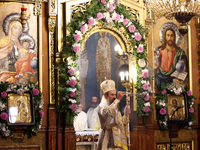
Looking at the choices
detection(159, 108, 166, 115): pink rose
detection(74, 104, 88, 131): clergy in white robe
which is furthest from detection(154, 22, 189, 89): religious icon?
detection(74, 104, 88, 131): clergy in white robe

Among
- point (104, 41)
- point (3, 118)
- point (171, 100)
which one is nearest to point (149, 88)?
point (171, 100)

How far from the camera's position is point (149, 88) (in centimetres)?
1314

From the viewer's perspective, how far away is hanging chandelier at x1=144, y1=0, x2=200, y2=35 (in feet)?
27.7

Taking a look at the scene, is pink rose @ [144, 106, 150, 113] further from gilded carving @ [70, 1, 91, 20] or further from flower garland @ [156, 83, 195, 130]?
gilded carving @ [70, 1, 91, 20]

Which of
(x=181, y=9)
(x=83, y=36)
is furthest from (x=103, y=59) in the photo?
(x=181, y=9)

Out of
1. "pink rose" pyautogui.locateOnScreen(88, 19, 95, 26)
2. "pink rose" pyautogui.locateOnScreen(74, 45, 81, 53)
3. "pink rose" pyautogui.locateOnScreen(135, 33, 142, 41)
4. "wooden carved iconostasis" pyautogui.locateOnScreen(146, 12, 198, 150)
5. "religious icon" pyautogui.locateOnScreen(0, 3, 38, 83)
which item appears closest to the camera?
"religious icon" pyautogui.locateOnScreen(0, 3, 38, 83)

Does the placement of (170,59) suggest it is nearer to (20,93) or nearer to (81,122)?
(81,122)

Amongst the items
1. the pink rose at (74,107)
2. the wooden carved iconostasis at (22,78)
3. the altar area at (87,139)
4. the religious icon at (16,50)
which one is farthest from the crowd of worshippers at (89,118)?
the religious icon at (16,50)

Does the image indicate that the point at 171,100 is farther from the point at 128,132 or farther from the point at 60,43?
the point at 60,43

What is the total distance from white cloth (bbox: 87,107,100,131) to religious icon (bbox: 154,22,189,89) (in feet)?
7.25

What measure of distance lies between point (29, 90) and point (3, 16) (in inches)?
81.9

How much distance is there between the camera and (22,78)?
39.3 feet

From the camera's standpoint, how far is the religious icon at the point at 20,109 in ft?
38.0

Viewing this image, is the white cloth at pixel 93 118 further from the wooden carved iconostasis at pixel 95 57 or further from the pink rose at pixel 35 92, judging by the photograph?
the pink rose at pixel 35 92
